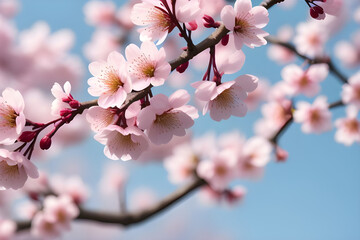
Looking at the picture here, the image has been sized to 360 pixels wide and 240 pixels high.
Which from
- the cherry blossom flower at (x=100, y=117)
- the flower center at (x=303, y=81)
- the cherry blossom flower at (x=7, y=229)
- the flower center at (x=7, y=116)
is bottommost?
the cherry blossom flower at (x=7, y=229)

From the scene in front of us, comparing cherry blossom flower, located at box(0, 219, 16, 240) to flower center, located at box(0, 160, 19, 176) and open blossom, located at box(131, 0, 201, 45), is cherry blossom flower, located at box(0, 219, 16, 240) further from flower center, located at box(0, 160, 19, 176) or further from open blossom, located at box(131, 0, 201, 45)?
open blossom, located at box(131, 0, 201, 45)

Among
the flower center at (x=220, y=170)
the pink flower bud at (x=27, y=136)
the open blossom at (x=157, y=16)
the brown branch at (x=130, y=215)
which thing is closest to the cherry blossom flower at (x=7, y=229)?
the brown branch at (x=130, y=215)

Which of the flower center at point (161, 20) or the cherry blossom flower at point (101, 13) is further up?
the flower center at point (161, 20)

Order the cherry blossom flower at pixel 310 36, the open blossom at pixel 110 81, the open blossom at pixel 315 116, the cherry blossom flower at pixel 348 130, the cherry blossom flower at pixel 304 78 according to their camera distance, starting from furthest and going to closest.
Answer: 1. the cherry blossom flower at pixel 310 36
2. the cherry blossom flower at pixel 348 130
3. the open blossom at pixel 315 116
4. the cherry blossom flower at pixel 304 78
5. the open blossom at pixel 110 81

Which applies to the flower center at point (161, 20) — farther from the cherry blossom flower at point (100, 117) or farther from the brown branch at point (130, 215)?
the brown branch at point (130, 215)

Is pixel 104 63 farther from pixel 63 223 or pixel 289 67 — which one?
pixel 63 223

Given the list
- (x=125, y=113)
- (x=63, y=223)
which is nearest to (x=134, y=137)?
(x=125, y=113)
